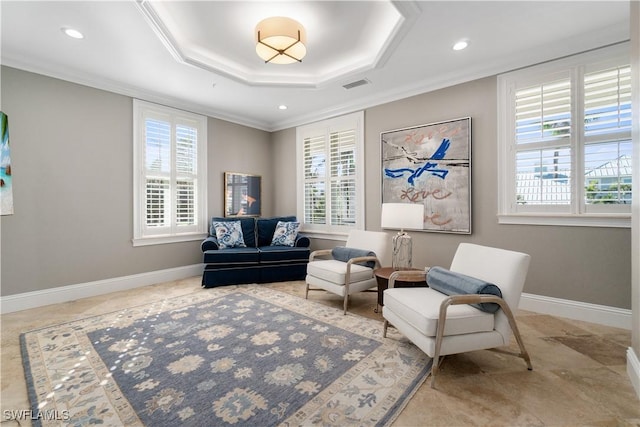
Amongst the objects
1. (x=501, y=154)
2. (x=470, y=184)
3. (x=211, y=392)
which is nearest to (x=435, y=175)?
(x=470, y=184)

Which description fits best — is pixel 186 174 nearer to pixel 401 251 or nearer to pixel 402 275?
pixel 401 251

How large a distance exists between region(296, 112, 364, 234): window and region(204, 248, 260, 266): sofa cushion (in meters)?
1.34

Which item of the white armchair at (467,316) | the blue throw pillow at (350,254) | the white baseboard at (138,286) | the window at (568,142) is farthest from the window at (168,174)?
the window at (568,142)

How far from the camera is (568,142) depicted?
2.96m

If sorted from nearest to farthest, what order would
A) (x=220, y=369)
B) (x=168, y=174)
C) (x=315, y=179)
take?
(x=220, y=369)
(x=168, y=174)
(x=315, y=179)

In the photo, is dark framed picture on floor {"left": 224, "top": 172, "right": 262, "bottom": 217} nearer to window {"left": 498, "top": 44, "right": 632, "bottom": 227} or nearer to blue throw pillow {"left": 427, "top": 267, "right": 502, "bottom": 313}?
blue throw pillow {"left": 427, "top": 267, "right": 502, "bottom": 313}

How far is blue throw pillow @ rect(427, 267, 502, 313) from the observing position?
196cm

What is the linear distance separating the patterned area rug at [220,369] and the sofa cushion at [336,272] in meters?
0.40

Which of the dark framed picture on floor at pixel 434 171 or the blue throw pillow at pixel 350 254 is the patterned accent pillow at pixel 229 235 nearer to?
the blue throw pillow at pixel 350 254

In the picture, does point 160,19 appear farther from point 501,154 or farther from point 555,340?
point 555,340

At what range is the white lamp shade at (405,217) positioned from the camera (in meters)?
3.00

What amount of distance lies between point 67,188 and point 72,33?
1.79 m

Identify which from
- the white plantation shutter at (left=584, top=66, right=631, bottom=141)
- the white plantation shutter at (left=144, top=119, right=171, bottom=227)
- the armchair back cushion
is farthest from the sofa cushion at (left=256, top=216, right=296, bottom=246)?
the white plantation shutter at (left=584, top=66, right=631, bottom=141)

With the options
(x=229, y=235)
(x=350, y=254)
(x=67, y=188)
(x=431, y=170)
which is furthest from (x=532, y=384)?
(x=67, y=188)
